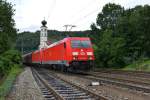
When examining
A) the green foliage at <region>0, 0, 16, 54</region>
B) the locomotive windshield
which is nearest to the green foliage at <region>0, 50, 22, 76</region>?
the green foliage at <region>0, 0, 16, 54</region>

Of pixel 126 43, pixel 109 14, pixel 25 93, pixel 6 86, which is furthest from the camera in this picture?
pixel 109 14

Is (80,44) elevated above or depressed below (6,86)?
above

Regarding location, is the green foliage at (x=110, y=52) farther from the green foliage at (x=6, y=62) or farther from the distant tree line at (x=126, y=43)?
the green foliage at (x=6, y=62)

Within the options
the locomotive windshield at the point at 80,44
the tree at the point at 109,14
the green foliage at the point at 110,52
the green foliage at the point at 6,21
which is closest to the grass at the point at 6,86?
the locomotive windshield at the point at 80,44

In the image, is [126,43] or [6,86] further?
[126,43]

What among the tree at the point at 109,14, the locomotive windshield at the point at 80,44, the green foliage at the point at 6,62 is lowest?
the green foliage at the point at 6,62

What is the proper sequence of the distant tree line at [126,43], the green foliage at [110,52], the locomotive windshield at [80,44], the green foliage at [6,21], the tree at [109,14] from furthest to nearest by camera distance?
the tree at [109,14], the distant tree line at [126,43], the green foliage at [110,52], the green foliage at [6,21], the locomotive windshield at [80,44]

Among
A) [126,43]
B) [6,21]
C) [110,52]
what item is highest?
[6,21]

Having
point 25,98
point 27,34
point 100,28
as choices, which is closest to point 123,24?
point 100,28

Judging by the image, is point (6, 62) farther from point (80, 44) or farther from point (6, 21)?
point (6, 21)

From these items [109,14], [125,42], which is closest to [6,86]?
[125,42]

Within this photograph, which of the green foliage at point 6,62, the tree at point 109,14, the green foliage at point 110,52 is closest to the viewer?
the green foliage at point 6,62

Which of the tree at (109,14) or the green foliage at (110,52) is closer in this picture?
the green foliage at (110,52)

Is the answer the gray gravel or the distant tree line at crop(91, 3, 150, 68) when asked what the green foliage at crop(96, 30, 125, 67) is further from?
the gray gravel
